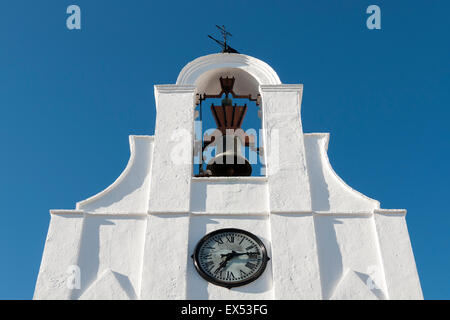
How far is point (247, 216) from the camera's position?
1081 centimetres

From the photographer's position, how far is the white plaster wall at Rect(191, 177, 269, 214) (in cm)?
1091

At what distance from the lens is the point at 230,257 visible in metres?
10.3

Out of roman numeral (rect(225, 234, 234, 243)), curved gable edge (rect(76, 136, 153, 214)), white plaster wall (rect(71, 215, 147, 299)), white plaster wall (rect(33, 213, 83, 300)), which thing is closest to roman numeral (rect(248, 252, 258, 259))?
roman numeral (rect(225, 234, 234, 243))

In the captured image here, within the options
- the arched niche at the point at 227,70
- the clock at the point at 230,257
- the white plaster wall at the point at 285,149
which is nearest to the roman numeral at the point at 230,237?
the clock at the point at 230,257

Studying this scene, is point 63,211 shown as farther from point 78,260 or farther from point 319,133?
point 319,133

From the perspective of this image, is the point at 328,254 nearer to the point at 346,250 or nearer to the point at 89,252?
the point at 346,250

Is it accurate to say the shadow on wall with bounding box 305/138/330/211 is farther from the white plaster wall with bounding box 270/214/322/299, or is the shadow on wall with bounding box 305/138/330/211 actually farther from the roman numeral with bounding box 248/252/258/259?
the roman numeral with bounding box 248/252/258/259

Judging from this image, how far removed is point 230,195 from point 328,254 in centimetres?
205

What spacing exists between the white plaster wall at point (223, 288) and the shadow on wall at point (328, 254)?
34.7 inches

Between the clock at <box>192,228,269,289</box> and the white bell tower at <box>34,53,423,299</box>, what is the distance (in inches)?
4.6

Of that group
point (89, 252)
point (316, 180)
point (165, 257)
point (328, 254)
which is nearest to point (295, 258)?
point (328, 254)

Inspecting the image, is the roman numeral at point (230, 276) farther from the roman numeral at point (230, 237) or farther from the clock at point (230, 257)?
the roman numeral at point (230, 237)

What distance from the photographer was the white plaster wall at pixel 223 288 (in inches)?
389
